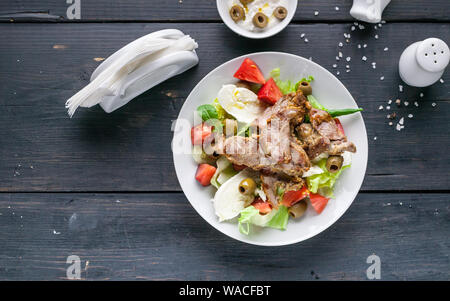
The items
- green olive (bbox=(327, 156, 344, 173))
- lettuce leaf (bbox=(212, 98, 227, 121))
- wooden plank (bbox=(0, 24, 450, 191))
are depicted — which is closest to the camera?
green olive (bbox=(327, 156, 344, 173))

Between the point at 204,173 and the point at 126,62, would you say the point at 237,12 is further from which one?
the point at 204,173

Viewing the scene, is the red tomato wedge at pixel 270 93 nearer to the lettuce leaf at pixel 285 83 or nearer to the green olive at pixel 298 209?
the lettuce leaf at pixel 285 83

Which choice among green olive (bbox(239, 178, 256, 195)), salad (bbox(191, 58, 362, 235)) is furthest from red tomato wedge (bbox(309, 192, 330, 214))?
green olive (bbox(239, 178, 256, 195))

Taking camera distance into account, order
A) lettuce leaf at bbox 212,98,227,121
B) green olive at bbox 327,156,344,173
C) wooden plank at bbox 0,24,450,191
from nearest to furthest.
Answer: green olive at bbox 327,156,344,173, lettuce leaf at bbox 212,98,227,121, wooden plank at bbox 0,24,450,191

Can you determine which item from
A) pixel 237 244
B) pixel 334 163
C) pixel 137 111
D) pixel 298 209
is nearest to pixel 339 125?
pixel 334 163

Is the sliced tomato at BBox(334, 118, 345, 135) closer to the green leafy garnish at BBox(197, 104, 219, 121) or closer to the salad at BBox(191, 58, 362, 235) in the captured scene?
the salad at BBox(191, 58, 362, 235)

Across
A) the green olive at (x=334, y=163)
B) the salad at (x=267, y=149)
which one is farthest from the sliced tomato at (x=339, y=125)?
the green olive at (x=334, y=163)
